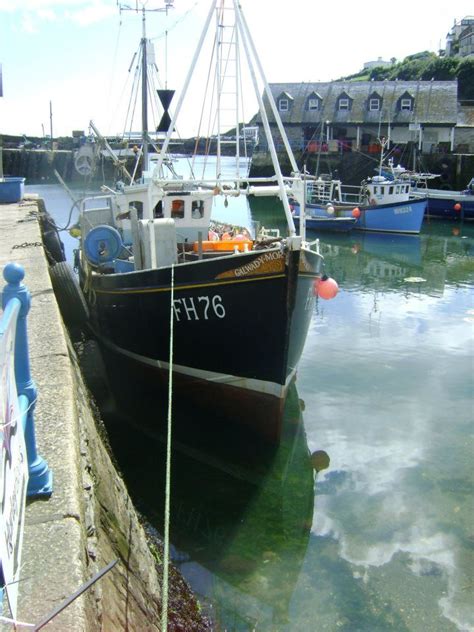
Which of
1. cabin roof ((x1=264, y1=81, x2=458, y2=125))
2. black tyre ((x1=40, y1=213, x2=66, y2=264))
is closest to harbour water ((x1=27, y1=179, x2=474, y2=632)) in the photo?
black tyre ((x1=40, y1=213, x2=66, y2=264))

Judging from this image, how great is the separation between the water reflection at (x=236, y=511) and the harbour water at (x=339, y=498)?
0.6 inches

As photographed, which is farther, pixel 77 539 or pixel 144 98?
pixel 144 98

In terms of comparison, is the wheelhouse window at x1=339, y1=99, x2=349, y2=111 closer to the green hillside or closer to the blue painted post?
the green hillside

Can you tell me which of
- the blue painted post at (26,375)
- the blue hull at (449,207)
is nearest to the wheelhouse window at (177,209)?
A: the blue painted post at (26,375)

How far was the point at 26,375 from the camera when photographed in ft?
10.1

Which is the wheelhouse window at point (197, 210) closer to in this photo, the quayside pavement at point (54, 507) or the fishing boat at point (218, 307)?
the fishing boat at point (218, 307)

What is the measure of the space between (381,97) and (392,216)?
22775mm

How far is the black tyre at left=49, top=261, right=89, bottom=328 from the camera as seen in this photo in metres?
12.0

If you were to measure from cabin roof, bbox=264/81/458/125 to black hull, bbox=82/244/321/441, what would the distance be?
42455 mm

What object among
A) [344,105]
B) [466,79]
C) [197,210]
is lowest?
[197,210]

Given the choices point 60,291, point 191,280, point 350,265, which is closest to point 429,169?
point 350,265

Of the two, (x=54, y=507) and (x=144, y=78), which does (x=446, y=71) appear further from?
(x=54, y=507)

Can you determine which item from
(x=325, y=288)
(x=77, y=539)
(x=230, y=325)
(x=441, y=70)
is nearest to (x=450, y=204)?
(x=325, y=288)

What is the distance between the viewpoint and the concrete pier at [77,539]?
2.79 m
